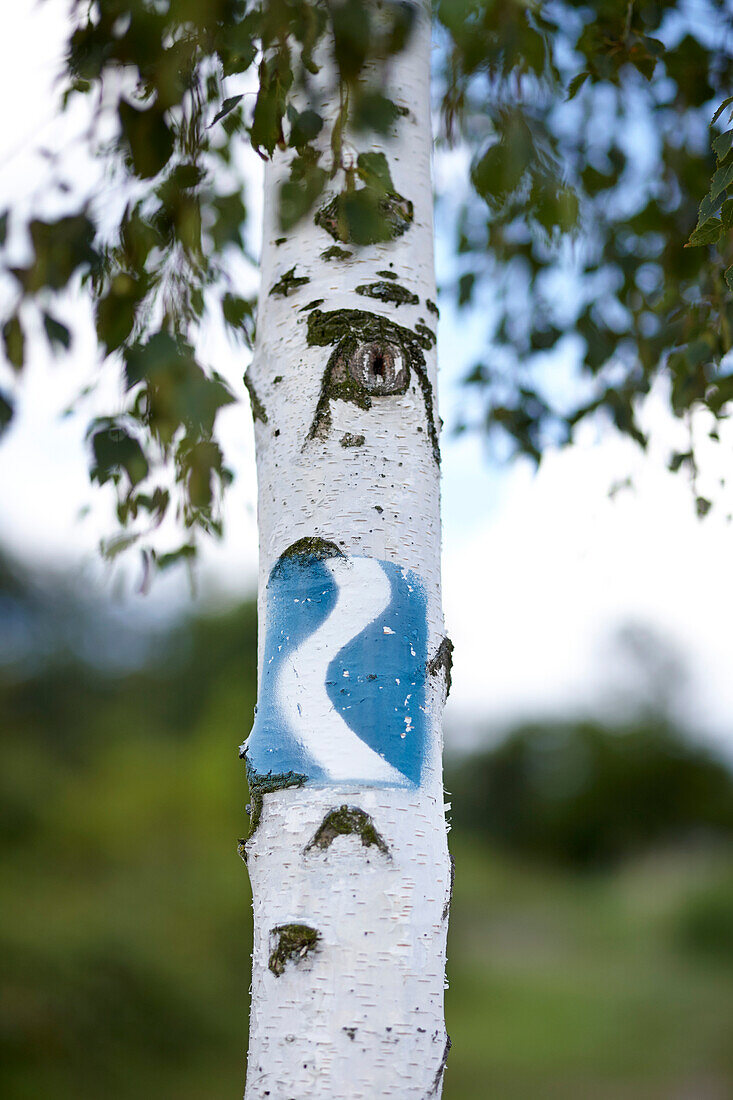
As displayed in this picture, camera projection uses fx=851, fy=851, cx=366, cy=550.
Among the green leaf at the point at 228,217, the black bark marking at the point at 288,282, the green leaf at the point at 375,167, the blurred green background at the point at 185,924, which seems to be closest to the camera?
the green leaf at the point at 375,167

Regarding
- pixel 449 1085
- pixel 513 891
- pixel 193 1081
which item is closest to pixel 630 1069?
pixel 449 1085

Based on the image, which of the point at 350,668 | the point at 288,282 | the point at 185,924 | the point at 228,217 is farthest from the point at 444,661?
the point at 185,924

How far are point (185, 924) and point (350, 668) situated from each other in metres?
3.37

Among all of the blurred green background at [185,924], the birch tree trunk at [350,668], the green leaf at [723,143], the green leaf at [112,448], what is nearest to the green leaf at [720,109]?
the green leaf at [723,143]

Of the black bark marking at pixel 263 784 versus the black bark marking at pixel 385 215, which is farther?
the black bark marking at pixel 385 215

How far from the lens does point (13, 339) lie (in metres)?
0.85

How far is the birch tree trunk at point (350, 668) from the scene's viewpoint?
0.75 meters

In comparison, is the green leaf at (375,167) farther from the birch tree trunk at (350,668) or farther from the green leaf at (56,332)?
the green leaf at (56,332)

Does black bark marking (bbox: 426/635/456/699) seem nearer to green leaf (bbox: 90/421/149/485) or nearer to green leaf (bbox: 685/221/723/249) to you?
green leaf (bbox: 90/421/149/485)

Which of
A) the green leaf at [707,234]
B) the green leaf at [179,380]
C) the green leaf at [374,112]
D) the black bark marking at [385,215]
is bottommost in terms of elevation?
the green leaf at [179,380]

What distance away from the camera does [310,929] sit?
0.75 metres

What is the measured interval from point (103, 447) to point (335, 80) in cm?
54

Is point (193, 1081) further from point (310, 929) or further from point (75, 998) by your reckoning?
point (310, 929)

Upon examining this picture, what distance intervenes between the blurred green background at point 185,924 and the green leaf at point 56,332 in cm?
97
